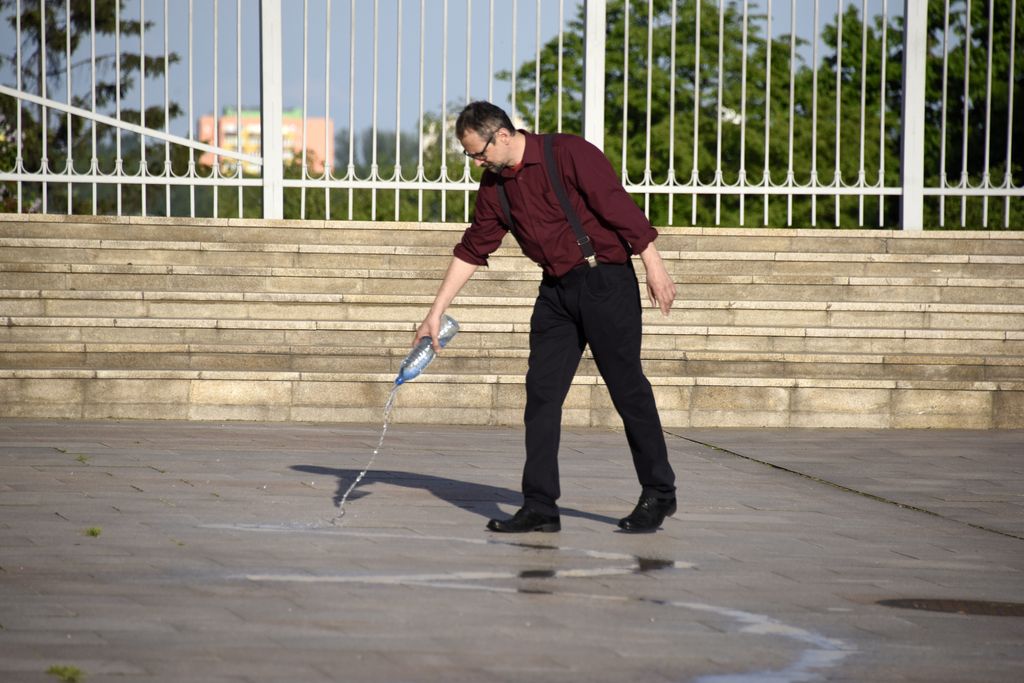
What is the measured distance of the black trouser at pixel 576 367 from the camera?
Result: 600 centimetres

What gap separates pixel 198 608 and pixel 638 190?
8.99 m

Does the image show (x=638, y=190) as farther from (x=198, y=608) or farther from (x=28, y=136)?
(x=28, y=136)

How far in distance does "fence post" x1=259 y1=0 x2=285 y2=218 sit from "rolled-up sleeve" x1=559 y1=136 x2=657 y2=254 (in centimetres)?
765

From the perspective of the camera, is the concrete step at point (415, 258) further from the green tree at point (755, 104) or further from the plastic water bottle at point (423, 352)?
the green tree at point (755, 104)

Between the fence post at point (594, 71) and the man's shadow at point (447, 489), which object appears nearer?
the man's shadow at point (447, 489)

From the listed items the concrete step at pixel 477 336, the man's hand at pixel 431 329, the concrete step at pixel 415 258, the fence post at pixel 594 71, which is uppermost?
→ the fence post at pixel 594 71

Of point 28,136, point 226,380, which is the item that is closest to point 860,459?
point 226,380

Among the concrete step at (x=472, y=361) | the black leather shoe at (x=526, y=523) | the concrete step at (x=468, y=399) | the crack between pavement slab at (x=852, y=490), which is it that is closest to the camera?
the black leather shoe at (x=526, y=523)

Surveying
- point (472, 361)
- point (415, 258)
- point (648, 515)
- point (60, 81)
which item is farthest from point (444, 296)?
point (60, 81)

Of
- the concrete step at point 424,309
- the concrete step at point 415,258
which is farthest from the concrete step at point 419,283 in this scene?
the concrete step at point 424,309

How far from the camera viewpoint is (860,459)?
28.9 feet

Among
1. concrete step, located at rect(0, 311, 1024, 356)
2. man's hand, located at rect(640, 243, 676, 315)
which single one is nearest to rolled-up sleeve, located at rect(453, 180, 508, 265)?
man's hand, located at rect(640, 243, 676, 315)

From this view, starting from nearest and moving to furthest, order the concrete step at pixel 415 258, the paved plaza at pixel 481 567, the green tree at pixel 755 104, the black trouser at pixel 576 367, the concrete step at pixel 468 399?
the paved plaza at pixel 481 567
the black trouser at pixel 576 367
the concrete step at pixel 468 399
the concrete step at pixel 415 258
the green tree at pixel 755 104

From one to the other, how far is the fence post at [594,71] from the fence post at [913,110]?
2.67 meters
